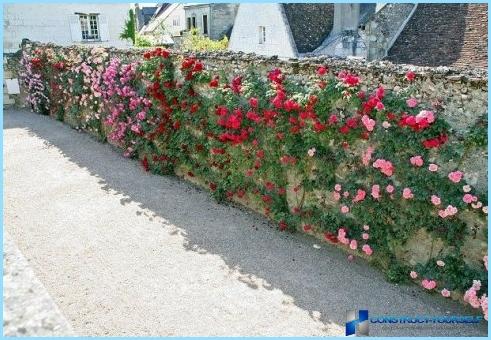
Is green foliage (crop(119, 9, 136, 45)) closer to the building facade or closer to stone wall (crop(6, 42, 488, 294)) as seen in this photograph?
the building facade

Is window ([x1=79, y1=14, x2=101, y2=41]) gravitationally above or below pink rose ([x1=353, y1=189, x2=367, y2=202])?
above

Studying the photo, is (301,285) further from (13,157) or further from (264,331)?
(13,157)

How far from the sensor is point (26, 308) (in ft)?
5.37

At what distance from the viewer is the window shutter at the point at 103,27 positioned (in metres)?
20.7

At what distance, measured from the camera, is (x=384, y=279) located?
17.3ft

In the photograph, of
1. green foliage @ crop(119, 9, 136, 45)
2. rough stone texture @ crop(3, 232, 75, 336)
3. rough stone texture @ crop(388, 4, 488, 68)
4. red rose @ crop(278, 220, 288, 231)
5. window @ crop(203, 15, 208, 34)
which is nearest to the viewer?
→ rough stone texture @ crop(3, 232, 75, 336)

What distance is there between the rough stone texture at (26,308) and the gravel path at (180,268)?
110 inches

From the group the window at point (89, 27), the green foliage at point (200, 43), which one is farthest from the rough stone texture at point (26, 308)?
the green foliage at point (200, 43)

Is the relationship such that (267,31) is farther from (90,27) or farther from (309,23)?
(90,27)

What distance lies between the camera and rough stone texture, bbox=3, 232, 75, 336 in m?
1.54

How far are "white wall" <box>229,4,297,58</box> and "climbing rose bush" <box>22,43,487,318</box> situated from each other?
11065mm

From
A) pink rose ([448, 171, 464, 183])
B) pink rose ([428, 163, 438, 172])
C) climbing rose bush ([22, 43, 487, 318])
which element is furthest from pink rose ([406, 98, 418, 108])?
pink rose ([448, 171, 464, 183])

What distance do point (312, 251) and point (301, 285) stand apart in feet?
2.77

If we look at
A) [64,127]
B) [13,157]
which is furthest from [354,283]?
[64,127]
